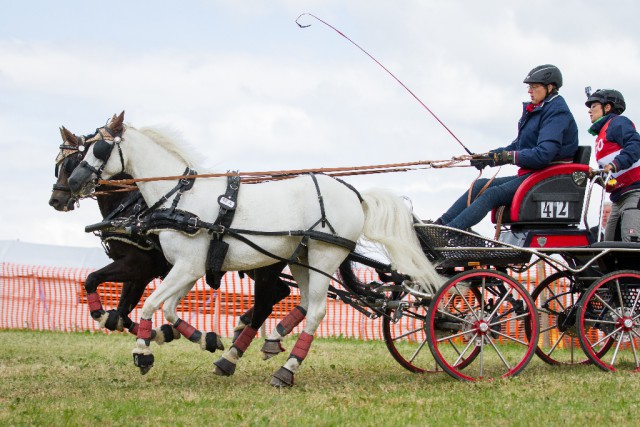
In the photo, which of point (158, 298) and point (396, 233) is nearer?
point (158, 298)

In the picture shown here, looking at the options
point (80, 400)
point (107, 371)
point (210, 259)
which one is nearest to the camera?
point (80, 400)

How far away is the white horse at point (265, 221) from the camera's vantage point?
720cm

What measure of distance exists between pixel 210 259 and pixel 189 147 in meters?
1.13

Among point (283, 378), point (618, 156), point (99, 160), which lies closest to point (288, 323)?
point (283, 378)

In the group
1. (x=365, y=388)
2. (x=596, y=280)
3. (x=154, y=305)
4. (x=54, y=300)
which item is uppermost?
(x=596, y=280)

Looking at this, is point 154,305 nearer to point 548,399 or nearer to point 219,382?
point 219,382

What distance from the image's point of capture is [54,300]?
1844 cm

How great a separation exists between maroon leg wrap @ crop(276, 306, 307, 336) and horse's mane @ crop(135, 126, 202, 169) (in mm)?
1548

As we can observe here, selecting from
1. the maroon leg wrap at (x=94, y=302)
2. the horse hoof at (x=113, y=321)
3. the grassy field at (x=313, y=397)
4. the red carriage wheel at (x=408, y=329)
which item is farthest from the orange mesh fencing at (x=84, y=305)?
the maroon leg wrap at (x=94, y=302)

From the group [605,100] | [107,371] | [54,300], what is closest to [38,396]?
[107,371]

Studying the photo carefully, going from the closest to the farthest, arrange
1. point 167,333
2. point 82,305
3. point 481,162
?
point 481,162 → point 167,333 → point 82,305

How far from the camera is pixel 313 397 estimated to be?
21.7ft

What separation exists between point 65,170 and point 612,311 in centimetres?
507

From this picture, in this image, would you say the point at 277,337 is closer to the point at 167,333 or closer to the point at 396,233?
the point at 167,333
